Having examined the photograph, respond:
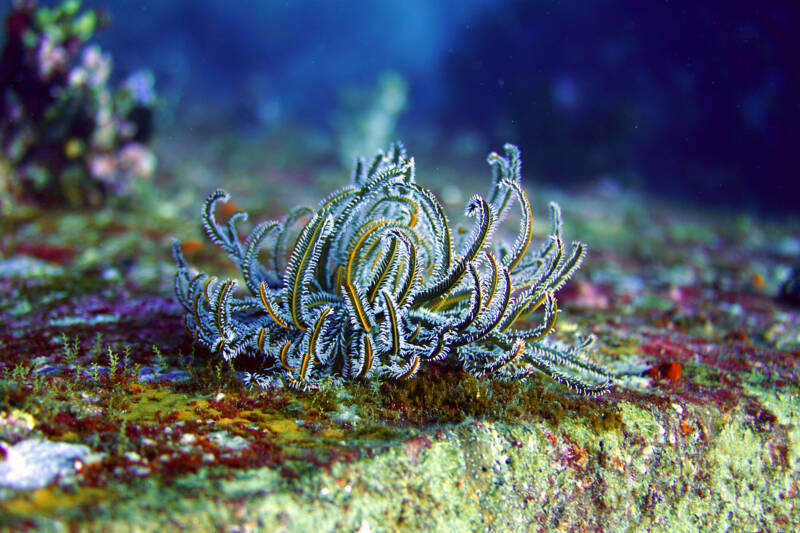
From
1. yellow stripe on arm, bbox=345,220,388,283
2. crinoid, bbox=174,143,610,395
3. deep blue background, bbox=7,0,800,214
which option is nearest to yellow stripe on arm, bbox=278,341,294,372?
crinoid, bbox=174,143,610,395

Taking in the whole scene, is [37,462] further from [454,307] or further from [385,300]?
[454,307]

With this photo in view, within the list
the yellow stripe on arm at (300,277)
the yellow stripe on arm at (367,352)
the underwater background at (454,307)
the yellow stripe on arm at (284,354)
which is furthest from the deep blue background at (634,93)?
the yellow stripe on arm at (367,352)

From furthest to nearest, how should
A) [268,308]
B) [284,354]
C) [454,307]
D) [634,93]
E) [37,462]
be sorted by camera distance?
1. [634,93]
2. [454,307]
3. [268,308]
4. [284,354]
5. [37,462]

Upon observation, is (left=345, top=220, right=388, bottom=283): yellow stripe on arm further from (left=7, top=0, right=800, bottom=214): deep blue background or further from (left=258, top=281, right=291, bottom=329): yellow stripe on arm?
(left=7, top=0, right=800, bottom=214): deep blue background

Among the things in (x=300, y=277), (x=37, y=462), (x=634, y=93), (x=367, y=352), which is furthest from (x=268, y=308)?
(x=634, y=93)

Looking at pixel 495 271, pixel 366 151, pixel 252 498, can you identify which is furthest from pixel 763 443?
pixel 366 151
